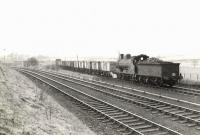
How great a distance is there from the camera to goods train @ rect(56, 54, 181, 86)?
2441 cm

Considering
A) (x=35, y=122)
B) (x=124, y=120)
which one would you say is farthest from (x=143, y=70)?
(x=35, y=122)

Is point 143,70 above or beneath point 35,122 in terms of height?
above

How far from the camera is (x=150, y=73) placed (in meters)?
25.6

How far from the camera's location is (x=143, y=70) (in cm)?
2680

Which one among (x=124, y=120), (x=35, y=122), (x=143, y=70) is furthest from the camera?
(x=143, y=70)

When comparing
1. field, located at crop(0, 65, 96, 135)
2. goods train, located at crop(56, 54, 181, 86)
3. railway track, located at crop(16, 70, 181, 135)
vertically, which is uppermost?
goods train, located at crop(56, 54, 181, 86)

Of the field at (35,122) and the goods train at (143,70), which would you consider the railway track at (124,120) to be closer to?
the field at (35,122)

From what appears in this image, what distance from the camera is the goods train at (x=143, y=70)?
80.1 ft

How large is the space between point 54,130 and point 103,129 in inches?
96.7

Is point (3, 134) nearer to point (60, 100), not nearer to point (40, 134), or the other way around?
point (40, 134)

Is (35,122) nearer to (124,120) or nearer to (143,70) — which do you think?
(124,120)

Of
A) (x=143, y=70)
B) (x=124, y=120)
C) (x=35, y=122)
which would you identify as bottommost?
(x=124, y=120)

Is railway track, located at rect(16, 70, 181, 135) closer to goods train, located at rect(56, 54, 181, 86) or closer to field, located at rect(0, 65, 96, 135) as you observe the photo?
field, located at rect(0, 65, 96, 135)

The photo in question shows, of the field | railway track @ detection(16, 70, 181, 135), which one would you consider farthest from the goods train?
the field
